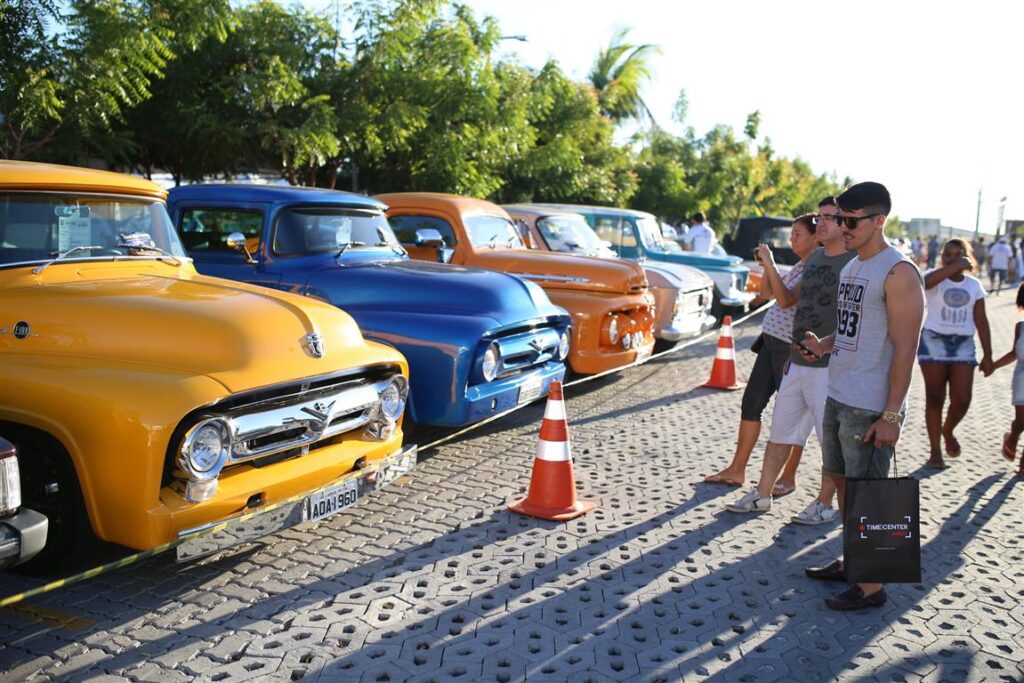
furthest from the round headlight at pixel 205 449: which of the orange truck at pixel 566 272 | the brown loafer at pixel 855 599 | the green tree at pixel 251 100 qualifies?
the green tree at pixel 251 100

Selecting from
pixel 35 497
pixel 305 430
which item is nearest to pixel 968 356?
Result: pixel 305 430

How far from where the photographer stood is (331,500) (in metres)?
4.44

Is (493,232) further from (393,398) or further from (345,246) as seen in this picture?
(393,398)

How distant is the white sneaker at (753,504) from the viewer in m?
5.55

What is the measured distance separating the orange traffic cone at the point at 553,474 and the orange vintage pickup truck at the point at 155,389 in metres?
0.83

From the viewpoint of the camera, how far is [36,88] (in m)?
9.45

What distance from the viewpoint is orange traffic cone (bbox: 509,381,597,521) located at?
211 inches

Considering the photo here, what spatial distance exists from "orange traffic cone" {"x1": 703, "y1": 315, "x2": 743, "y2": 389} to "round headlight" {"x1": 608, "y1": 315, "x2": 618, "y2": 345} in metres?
1.62

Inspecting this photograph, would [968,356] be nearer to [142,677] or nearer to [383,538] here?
[383,538]

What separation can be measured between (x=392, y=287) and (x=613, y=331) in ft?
9.77

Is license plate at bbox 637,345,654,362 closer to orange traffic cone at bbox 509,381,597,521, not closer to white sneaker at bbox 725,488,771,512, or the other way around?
white sneaker at bbox 725,488,771,512

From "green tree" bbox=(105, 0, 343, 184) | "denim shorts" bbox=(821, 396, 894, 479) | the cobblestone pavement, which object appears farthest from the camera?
"green tree" bbox=(105, 0, 343, 184)

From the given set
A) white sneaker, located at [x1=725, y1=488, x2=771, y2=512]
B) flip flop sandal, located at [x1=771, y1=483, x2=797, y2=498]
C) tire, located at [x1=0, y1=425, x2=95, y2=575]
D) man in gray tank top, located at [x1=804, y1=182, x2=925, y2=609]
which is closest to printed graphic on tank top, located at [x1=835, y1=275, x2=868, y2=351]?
man in gray tank top, located at [x1=804, y1=182, x2=925, y2=609]

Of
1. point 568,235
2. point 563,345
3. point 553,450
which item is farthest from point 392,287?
point 568,235
